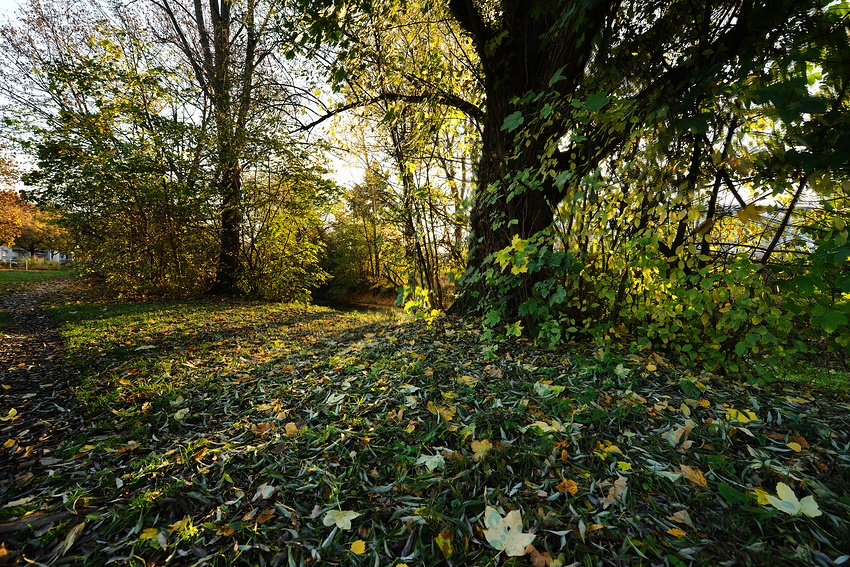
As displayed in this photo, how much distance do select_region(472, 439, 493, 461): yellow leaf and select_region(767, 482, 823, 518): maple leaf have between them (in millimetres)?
959

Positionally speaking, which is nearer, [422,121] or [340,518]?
[340,518]

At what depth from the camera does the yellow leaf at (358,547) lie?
3.73 feet

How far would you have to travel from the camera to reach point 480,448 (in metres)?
1.57

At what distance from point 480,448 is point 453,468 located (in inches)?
6.2

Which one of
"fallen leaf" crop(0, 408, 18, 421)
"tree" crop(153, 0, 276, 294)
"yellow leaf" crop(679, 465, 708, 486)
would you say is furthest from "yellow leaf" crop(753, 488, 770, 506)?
"tree" crop(153, 0, 276, 294)

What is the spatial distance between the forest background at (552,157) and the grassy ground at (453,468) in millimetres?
535

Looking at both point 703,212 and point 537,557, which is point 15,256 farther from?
point 703,212

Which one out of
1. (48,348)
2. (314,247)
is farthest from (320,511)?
(314,247)

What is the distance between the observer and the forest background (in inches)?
73.0

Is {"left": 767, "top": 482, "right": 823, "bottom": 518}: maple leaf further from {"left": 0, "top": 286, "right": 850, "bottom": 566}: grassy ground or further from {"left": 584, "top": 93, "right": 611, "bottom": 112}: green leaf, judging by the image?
{"left": 584, "top": 93, "right": 611, "bottom": 112}: green leaf

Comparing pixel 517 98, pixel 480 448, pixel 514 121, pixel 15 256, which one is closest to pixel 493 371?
pixel 480 448

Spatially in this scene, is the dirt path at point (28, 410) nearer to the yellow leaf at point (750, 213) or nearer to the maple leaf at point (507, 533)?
the maple leaf at point (507, 533)

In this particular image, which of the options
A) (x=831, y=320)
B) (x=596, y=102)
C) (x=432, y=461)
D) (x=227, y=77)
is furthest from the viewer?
(x=227, y=77)

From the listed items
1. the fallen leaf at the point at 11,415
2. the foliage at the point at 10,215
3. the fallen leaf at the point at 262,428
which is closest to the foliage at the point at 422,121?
the fallen leaf at the point at 262,428
